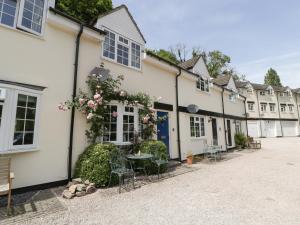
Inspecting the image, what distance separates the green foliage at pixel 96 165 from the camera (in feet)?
20.1

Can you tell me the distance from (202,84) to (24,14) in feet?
40.3

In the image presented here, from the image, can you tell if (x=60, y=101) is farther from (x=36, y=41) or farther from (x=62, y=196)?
(x=62, y=196)

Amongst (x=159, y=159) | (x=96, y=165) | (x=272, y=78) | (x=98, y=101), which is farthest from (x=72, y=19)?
(x=272, y=78)

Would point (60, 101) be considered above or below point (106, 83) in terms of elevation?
below

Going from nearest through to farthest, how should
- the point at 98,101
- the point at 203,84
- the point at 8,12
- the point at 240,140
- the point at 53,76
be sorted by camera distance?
the point at 8,12, the point at 53,76, the point at 98,101, the point at 203,84, the point at 240,140

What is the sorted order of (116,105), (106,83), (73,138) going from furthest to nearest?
(116,105) → (106,83) → (73,138)

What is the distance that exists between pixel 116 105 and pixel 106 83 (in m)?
1.14

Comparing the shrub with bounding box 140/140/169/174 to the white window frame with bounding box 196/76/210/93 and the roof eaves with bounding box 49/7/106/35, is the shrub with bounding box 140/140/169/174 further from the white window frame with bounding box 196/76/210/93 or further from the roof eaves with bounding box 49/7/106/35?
the white window frame with bounding box 196/76/210/93

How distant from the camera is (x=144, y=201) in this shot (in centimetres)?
512

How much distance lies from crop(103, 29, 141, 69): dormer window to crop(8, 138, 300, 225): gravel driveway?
19.3 ft

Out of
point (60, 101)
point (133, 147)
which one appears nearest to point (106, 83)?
point (60, 101)

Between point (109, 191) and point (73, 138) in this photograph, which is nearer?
point (109, 191)

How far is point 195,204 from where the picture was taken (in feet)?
16.0

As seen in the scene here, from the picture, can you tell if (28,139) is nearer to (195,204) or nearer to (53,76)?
(53,76)
